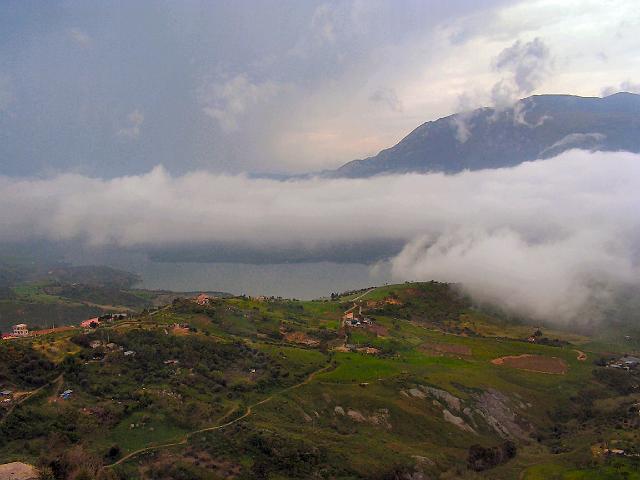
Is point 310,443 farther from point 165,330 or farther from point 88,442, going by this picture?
point 165,330

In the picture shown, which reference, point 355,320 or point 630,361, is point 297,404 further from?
point 630,361

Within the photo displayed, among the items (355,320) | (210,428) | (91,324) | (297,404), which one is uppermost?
(91,324)

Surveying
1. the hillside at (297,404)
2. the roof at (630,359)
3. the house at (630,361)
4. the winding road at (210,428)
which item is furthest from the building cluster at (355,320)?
the roof at (630,359)

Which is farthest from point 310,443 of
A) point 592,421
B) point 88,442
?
point 592,421

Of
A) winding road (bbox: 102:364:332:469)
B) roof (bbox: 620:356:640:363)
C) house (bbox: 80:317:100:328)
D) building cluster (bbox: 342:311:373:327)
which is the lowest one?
roof (bbox: 620:356:640:363)

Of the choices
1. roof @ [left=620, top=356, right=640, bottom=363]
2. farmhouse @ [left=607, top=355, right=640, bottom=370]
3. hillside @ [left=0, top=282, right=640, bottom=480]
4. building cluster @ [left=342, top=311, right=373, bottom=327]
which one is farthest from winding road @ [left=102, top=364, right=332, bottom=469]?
roof @ [left=620, top=356, right=640, bottom=363]

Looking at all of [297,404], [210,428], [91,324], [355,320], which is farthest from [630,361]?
[91,324]

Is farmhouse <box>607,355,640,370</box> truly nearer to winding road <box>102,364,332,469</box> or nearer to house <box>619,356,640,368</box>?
house <box>619,356,640,368</box>

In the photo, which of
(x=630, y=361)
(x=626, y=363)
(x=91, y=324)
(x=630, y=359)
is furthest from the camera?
(x=630, y=359)

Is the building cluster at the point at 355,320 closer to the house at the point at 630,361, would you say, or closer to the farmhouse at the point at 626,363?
the farmhouse at the point at 626,363
